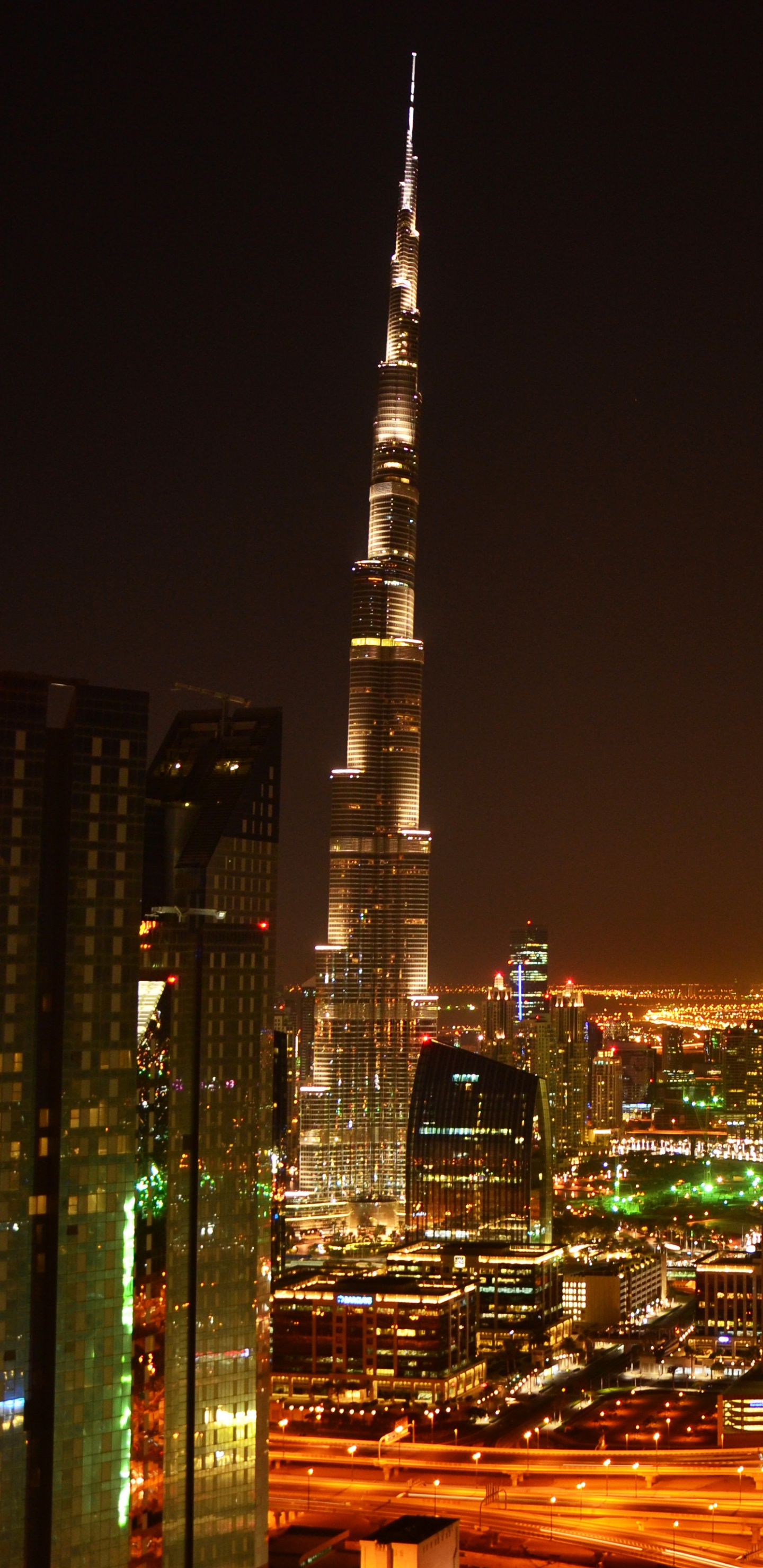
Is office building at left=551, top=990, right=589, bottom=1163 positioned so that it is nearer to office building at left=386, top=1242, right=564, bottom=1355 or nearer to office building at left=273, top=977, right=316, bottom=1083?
office building at left=273, top=977, right=316, bottom=1083

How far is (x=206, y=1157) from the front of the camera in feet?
73.0

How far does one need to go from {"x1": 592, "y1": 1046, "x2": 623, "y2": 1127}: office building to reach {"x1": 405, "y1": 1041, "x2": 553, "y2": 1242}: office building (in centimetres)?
4681

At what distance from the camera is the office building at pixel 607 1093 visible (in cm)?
10825

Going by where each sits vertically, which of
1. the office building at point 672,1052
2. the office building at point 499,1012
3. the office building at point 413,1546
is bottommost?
the office building at point 413,1546

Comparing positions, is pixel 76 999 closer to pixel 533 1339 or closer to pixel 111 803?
pixel 111 803

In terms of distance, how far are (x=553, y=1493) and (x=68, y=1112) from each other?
16.3 m

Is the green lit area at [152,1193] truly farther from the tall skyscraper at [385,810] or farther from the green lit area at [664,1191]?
the tall skyscraper at [385,810]

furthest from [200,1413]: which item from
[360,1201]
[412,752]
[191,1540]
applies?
[412,752]

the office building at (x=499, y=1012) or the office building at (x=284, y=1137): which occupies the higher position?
the office building at (x=499, y=1012)

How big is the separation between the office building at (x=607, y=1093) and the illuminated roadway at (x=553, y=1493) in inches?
2892

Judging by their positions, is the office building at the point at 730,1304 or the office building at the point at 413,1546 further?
the office building at the point at 730,1304

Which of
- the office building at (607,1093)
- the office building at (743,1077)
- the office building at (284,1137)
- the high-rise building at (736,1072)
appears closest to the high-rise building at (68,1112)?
the office building at (284,1137)

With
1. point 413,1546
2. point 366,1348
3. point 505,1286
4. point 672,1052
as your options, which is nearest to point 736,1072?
point 672,1052

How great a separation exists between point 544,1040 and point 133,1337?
74.0 meters
